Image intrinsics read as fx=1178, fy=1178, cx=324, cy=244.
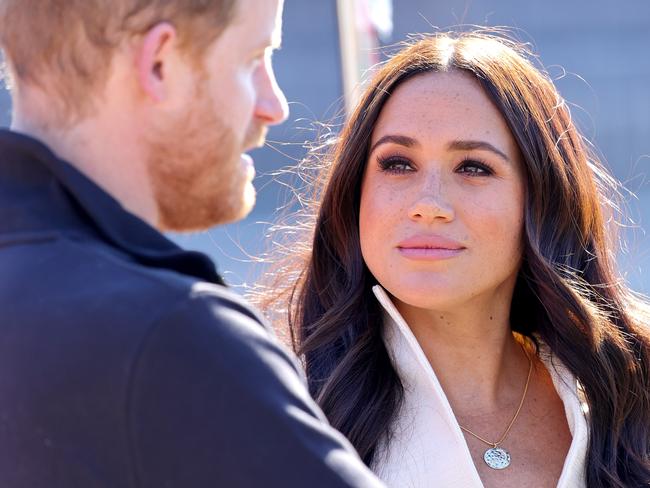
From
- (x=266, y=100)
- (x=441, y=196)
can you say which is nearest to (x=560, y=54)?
(x=441, y=196)

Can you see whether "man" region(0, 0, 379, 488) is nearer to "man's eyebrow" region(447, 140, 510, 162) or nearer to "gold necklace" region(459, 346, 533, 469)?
"man's eyebrow" region(447, 140, 510, 162)

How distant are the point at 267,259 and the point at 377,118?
0.58 metres

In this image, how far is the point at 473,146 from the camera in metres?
2.81

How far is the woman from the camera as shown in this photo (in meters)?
2.73

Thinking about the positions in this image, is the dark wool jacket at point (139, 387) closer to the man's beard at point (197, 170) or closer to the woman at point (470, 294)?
the man's beard at point (197, 170)

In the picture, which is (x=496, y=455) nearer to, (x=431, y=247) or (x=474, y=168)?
(x=431, y=247)

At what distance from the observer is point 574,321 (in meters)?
2.96

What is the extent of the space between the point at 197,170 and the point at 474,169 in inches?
59.9

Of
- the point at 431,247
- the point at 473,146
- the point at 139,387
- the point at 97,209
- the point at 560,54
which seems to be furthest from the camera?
the point at 560,54

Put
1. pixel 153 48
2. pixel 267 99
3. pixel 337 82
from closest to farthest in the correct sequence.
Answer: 1. pixel 153 48
2. pixel 267 99
3. pixel 337 82

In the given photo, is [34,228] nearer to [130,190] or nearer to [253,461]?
[130,190]

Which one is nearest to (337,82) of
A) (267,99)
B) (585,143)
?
(585,143)

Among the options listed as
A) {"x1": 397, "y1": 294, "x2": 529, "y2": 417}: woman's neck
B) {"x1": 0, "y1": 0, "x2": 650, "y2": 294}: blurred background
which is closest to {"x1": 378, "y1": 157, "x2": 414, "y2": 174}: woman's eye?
{"x1": 397, "y1": 294, "x2": 529, "y2": 417}: woman's neck

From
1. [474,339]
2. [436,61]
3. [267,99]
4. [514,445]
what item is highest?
[267,99]
